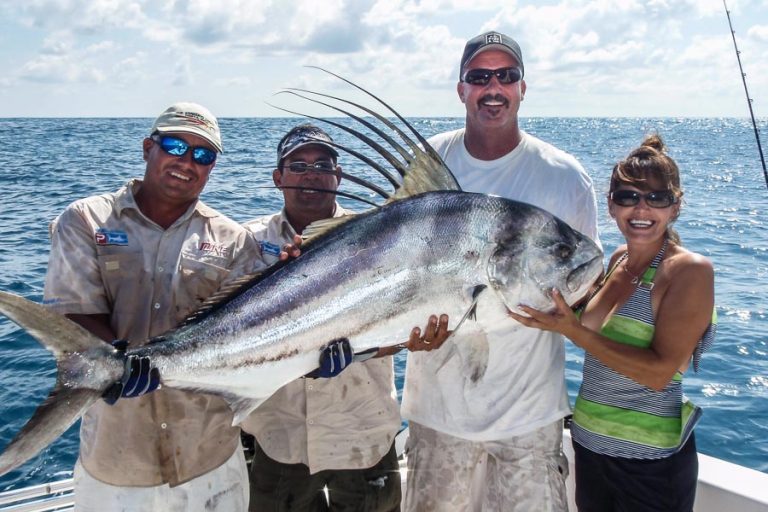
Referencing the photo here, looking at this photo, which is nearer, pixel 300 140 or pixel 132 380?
pixel 132 380

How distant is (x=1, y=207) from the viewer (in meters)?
14.5

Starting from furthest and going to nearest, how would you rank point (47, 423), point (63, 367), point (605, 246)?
point (605, 246), point (63, 367), point (47, 423)

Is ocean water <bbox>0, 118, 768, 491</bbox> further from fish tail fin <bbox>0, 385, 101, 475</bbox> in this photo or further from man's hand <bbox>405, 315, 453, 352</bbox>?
fish tail fin <bbox>0, 385, 101, 475</bbox>

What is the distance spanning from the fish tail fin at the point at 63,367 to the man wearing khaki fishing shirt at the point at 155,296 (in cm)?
28

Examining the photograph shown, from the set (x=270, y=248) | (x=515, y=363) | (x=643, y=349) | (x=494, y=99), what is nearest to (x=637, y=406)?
(x=643, y=349)

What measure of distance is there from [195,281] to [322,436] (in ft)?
3.11

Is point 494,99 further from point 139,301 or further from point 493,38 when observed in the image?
point 139,301

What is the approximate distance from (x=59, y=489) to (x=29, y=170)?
68.8 feet

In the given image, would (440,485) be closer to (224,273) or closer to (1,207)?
(224,273)

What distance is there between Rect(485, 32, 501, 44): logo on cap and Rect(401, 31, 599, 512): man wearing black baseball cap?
11 mm

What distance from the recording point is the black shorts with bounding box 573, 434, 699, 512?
2.67 metres

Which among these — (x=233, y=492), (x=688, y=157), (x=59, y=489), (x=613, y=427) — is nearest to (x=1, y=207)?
(x=59, y=489)

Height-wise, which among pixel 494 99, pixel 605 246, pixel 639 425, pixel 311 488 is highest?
pixel 494 99

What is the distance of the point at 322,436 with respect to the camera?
308cm
